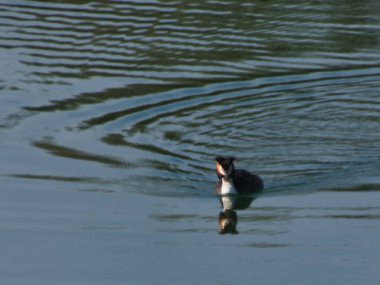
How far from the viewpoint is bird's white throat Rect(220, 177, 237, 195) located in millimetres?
15812

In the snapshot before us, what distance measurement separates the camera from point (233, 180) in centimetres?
1581

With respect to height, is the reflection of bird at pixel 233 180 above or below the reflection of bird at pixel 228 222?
above

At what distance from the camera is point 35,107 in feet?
63.8

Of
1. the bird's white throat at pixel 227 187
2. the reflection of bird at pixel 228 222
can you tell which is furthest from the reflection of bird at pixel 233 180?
the reflection of bird at pixel 228 222

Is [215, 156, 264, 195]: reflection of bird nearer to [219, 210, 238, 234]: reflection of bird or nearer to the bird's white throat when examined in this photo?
the bird's white throat

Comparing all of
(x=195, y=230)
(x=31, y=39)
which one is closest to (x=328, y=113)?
(x=195, y=230)

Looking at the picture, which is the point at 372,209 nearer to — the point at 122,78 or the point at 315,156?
the point at 315,156

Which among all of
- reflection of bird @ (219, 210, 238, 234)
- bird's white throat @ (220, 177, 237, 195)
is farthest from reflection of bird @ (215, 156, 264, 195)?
reflection of bird @ (219, 210, 238, 234)

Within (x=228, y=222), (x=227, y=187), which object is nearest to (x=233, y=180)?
(x=227, y=187)

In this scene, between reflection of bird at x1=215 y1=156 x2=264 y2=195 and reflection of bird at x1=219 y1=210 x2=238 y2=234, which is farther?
reflection of bird at x1=215 y1=156 x2=264 y2=195

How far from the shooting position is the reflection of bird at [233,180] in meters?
15.7

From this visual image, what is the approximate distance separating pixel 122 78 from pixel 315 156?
16.2ft

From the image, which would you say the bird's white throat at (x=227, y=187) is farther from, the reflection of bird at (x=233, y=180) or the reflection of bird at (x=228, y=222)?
the reflection of bird at (x=228, y=222)

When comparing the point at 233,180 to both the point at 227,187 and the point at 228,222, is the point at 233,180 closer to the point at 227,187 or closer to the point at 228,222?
the point at 227,187
